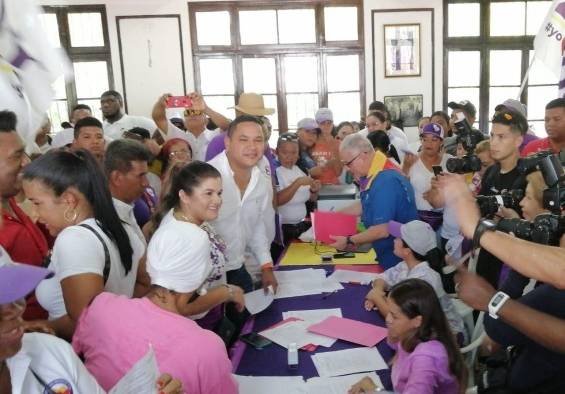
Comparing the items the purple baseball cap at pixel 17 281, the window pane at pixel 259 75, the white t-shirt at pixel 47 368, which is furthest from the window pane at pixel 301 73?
the purple baseball cap at pixel 17 281

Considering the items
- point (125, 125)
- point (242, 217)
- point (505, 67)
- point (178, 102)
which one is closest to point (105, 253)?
point (242, 217)

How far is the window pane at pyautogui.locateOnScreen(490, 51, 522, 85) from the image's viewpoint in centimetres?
759

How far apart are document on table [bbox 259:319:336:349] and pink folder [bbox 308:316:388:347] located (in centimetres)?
3

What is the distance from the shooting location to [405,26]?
23.9 feet

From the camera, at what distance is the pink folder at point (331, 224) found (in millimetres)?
2773

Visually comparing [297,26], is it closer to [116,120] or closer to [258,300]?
[116,120]

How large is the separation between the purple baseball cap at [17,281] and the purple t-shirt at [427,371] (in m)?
1.13

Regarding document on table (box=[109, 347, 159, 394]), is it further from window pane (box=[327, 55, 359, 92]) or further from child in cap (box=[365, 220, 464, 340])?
window pane (box=[327, 55, 359, 92])

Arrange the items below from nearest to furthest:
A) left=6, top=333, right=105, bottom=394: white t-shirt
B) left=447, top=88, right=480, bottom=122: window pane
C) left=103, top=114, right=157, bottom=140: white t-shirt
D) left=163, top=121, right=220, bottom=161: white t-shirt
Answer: left=6, top=333, right=105, bottom=394: white t-shirt → left=163, top=121, right=220, bottom=161: white t-shirt → left=103, top=114, right=157, bottom=140: white t-shirt → left=447, top=88, right=480, bottom=122: window pane

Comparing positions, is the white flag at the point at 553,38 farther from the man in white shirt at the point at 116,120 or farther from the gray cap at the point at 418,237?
the man in white shirt at the point at 116,120

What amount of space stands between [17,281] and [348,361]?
1206 mm

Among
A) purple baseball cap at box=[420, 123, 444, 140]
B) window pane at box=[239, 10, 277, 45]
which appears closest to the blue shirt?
purple baseball cap at box=[420, 123, 444, 140]

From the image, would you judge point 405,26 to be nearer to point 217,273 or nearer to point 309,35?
point 309,35

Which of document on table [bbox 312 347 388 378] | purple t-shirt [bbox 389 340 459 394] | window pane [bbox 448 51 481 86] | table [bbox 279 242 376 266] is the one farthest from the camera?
window pane [bbox 448 51 481 86]
